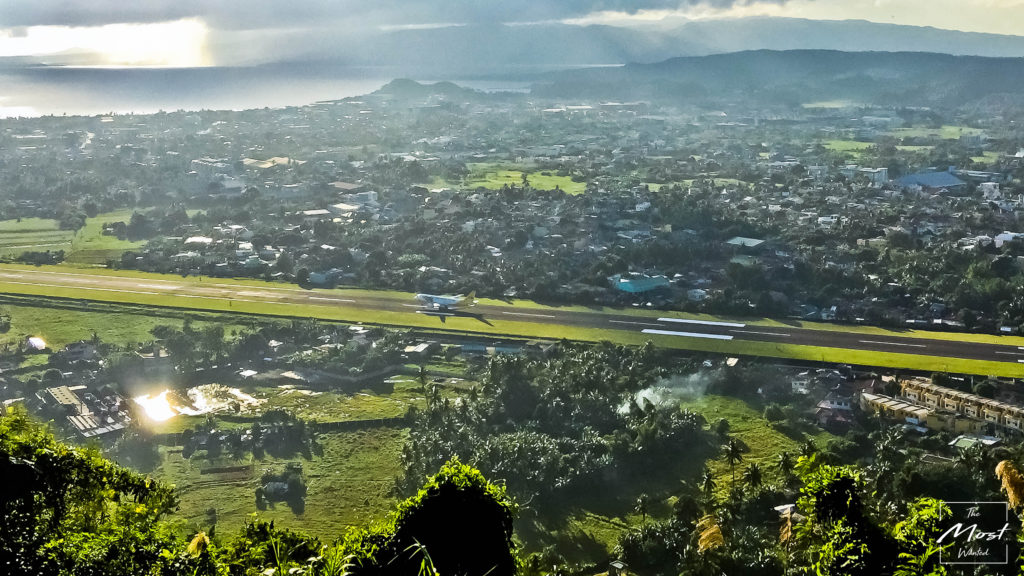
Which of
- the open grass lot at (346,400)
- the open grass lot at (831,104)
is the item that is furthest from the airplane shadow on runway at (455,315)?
the open grass lot at (831,104)

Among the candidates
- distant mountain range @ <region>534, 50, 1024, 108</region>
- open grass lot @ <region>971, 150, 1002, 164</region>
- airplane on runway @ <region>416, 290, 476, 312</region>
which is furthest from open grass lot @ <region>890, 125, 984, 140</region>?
airplane on runway @ <region>416, 290, 476, 312</region>

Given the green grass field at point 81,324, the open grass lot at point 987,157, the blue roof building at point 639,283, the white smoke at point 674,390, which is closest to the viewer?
the white smoke at point 674,390

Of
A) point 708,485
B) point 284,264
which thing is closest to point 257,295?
point 284,264

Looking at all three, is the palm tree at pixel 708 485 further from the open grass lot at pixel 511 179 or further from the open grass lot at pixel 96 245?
the open grass lot at pixel 511 179

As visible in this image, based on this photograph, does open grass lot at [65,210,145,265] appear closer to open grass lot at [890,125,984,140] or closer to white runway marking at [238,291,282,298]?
white runway marking at [238,291,282,298]

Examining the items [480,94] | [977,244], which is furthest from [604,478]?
[480,94]
